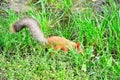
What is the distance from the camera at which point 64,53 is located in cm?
354

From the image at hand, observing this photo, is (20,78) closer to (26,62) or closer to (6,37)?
(26,62)

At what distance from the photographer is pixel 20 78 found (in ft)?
11.0

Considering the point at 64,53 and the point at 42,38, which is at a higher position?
the point at 42,38

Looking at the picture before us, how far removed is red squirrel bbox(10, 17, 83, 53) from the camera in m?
3.54

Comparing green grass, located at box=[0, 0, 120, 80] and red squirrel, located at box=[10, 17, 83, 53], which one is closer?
green grass, located at box=[0, 0, 120, 80]

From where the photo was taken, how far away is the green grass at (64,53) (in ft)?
11.1

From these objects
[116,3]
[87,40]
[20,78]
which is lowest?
[20,78]

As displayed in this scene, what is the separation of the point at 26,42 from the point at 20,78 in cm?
52

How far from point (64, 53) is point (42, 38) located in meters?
0.25

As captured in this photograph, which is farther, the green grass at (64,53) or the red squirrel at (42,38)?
the red squirrel at (42,38)

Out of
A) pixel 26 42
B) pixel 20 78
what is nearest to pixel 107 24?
pixel 26 42

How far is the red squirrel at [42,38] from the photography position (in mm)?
3541

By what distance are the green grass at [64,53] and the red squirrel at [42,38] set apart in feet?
0.21

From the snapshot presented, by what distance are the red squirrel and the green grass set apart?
65 mm
